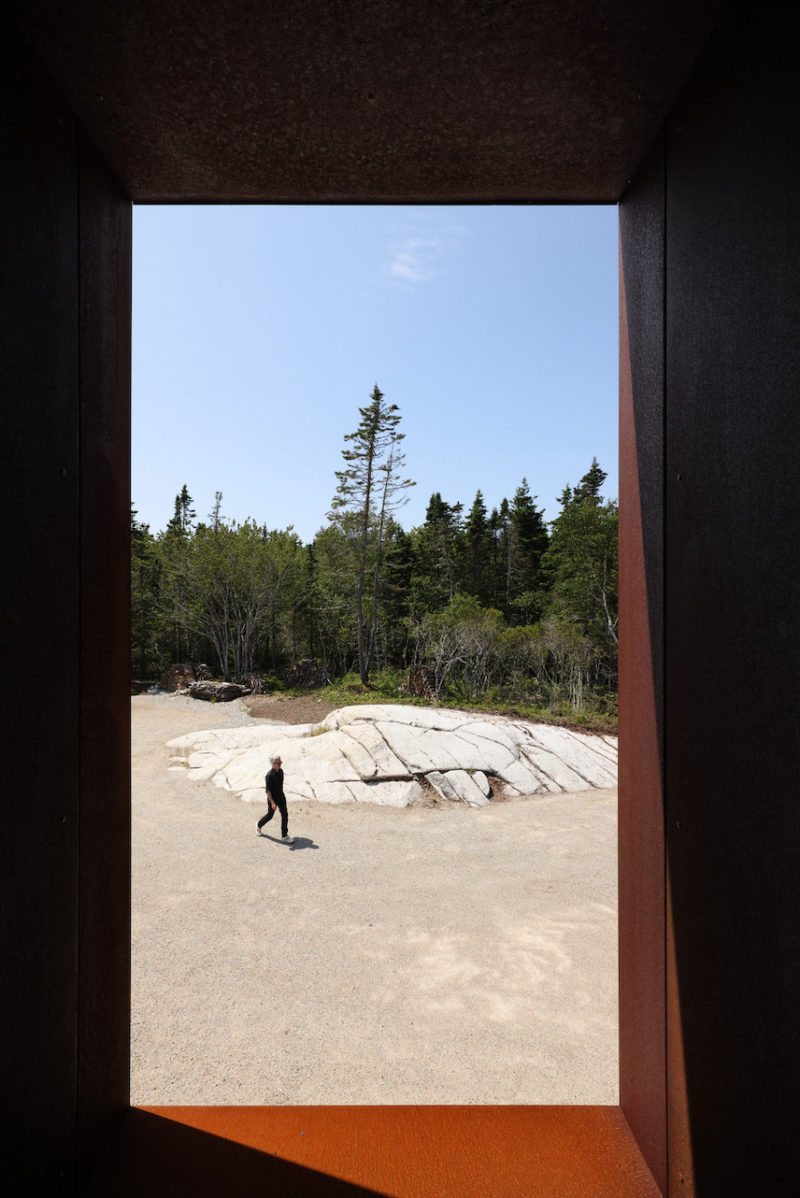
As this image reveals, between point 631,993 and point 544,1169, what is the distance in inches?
18.1

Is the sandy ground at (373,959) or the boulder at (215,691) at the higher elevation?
the boulder at (215,691)

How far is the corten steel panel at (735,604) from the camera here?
3.00 ft

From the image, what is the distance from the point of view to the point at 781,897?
2.99 ft

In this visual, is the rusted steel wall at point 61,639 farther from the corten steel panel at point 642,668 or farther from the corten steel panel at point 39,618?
the corten steel panel at point 642,668

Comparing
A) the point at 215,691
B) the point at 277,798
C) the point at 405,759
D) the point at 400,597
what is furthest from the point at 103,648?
the point at 400,597

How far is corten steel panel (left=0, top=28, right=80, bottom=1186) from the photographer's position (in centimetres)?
107

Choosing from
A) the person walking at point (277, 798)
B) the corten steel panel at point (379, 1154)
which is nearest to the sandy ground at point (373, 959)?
the person walking at point (277, 798)

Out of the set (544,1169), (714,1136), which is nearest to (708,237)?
(714,1136)

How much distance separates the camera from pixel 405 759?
8.88 meters

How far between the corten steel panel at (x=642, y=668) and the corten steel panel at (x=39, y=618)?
137cm

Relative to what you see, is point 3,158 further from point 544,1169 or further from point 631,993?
point 544,1169

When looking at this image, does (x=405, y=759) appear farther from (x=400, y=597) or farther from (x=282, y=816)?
(x=400, y=597)

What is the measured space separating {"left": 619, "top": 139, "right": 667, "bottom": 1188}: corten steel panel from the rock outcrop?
265 inches

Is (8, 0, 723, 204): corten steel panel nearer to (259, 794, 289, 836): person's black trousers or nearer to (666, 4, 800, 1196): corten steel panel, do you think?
(666, 4, 800, 1196): corten steel panel
